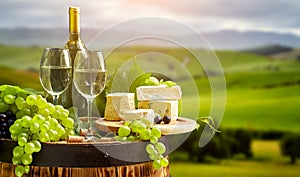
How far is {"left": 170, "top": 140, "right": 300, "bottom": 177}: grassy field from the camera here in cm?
662

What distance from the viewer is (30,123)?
1.85 meters

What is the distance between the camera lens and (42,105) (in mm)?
1931

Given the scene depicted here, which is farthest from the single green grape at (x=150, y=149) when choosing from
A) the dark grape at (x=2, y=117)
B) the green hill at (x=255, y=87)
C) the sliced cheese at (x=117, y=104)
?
the green hill at (x=255, y=87)

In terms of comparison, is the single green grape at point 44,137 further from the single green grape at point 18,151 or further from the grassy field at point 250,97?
the grassy field at point 250,97

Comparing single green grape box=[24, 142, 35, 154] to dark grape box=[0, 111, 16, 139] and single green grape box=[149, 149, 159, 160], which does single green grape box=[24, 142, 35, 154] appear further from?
single green grape box=[149, 149, 159, 160]

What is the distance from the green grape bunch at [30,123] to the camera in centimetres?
185

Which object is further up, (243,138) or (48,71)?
(48,71)

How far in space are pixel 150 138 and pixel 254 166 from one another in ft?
16.7

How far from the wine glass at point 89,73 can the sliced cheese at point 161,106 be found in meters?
0.35

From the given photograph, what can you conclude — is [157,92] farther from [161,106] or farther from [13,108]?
[13,108]

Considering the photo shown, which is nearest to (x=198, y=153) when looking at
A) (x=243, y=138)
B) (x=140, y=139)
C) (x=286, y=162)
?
(x=243, y=138)

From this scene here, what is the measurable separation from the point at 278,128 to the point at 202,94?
1.16m

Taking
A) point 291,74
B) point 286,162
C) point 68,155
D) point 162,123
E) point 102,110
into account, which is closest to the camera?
point 68,155

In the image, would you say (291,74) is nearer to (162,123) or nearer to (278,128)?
(278,128)
